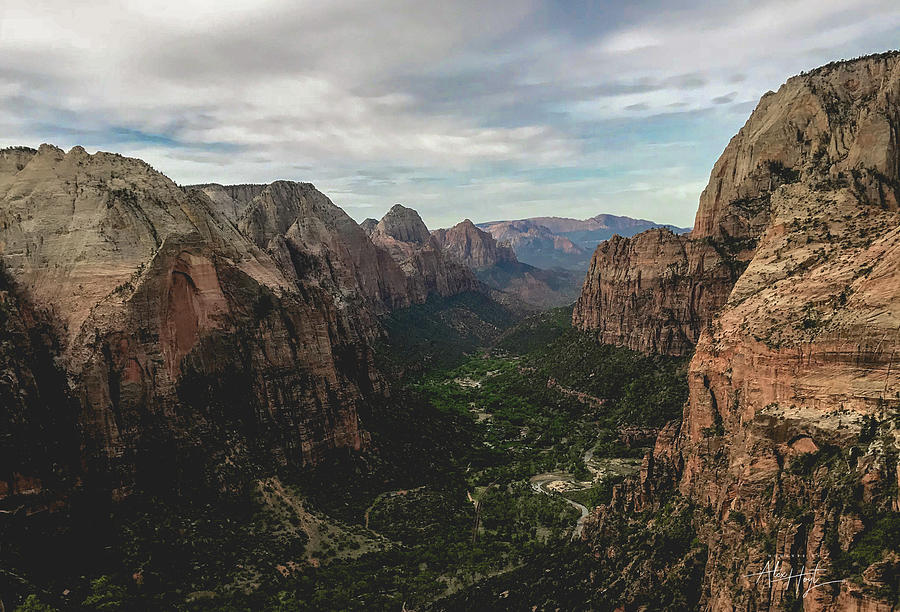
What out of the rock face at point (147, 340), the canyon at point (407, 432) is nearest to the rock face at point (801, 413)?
the canyon at point (407, 432)

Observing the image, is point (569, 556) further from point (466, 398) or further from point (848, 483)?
point (466, 398)

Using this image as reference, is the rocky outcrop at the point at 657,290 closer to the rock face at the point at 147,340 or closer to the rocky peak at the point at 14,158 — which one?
the rock face at the point at 147,340

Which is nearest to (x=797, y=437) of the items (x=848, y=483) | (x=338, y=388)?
(x=848, y=483)

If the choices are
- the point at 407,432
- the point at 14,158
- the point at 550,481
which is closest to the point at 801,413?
the point at 550,481

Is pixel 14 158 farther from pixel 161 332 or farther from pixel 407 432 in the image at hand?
pixel 407 432
